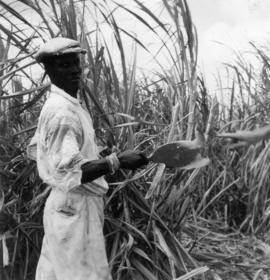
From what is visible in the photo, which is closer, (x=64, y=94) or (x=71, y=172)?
(x=71, y=172)

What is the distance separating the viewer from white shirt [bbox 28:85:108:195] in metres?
2.05

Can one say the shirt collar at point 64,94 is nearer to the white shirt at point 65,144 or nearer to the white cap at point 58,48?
the white shirt at point 65,144

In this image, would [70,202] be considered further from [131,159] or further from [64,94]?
[64,94]

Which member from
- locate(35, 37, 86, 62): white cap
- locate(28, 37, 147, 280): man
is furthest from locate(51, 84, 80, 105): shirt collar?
locate(35, 37, 86, 62): white cap

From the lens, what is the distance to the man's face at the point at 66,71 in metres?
2.20

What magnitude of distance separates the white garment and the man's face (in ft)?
0.10

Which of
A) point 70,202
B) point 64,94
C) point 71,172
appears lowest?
point 70,202

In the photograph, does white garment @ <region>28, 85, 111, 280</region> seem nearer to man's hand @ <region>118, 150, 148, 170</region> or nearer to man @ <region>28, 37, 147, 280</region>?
man @ <region>28, 37, 147, 280</region>

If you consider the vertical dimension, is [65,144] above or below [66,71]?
below

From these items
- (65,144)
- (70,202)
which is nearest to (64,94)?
(65,144)

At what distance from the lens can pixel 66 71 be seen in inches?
86.7

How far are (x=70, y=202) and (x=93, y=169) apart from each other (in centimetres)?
17

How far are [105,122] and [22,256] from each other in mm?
720

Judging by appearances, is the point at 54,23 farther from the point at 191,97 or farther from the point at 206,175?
the point at 206,175
